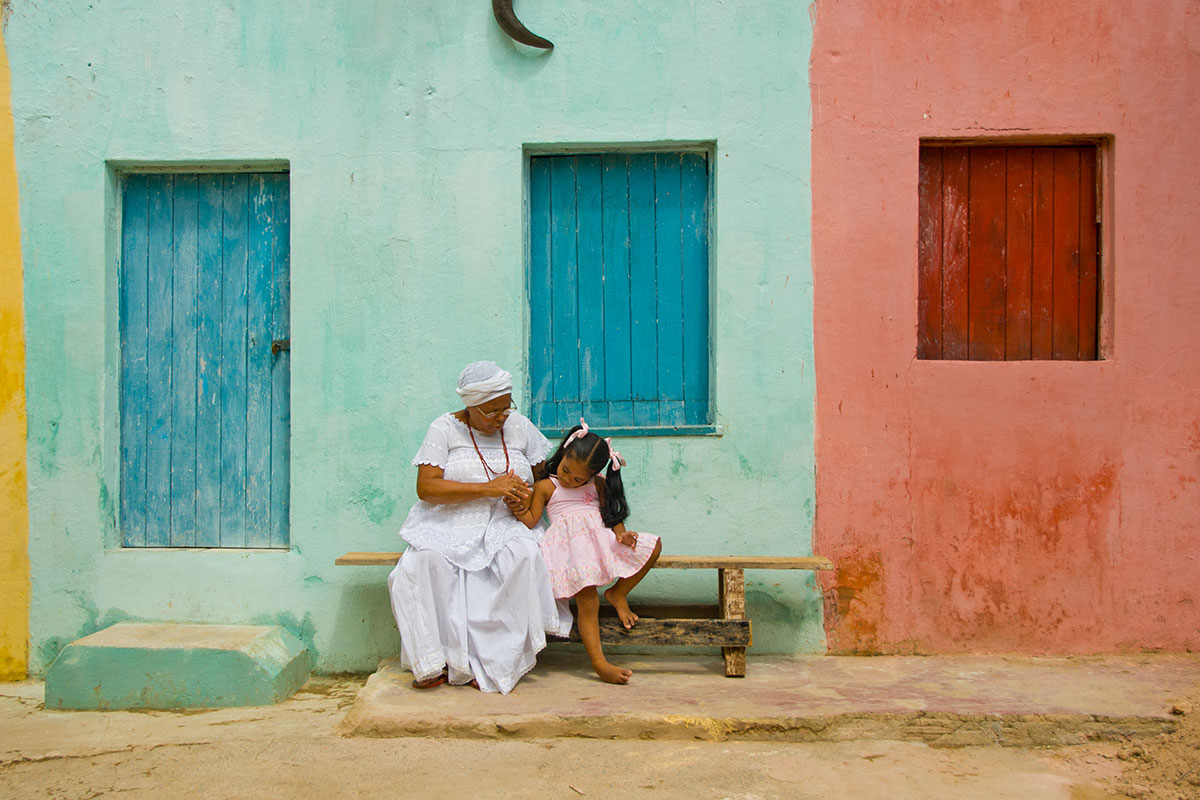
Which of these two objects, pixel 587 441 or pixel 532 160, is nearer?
pixel 587 441

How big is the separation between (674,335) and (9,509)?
339cm

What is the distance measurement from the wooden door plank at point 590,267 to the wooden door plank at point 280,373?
4.83 feet

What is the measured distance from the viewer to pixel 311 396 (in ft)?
15.0

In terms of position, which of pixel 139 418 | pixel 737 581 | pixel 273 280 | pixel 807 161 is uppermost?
pixel 807 161

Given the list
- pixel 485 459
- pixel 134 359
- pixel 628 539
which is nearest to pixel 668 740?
pixel 628 539

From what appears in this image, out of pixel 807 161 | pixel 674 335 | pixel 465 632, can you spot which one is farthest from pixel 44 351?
pixel 807 161

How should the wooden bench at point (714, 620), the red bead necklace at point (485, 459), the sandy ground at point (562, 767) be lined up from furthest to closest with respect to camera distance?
the red bead necklace at point (485, 459), the wooden bench at point (714, 620), the sandy ground at point (562, 767)

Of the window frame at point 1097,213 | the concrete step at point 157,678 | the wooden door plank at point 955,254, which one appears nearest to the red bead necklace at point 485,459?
the concrete step at point 157,678

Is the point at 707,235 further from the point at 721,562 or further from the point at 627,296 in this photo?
the point at 721,562

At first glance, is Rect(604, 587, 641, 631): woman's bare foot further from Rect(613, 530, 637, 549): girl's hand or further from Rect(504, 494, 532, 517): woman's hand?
Rect(504, 494, 532, 517): woman's hand

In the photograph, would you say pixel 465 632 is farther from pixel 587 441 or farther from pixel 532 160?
pixel 532 160

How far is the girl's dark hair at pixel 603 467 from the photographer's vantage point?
13.3 feet

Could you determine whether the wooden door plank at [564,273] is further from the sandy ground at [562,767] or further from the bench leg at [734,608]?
the sandy ground at [562,767]

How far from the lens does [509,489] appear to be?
4074 mm
